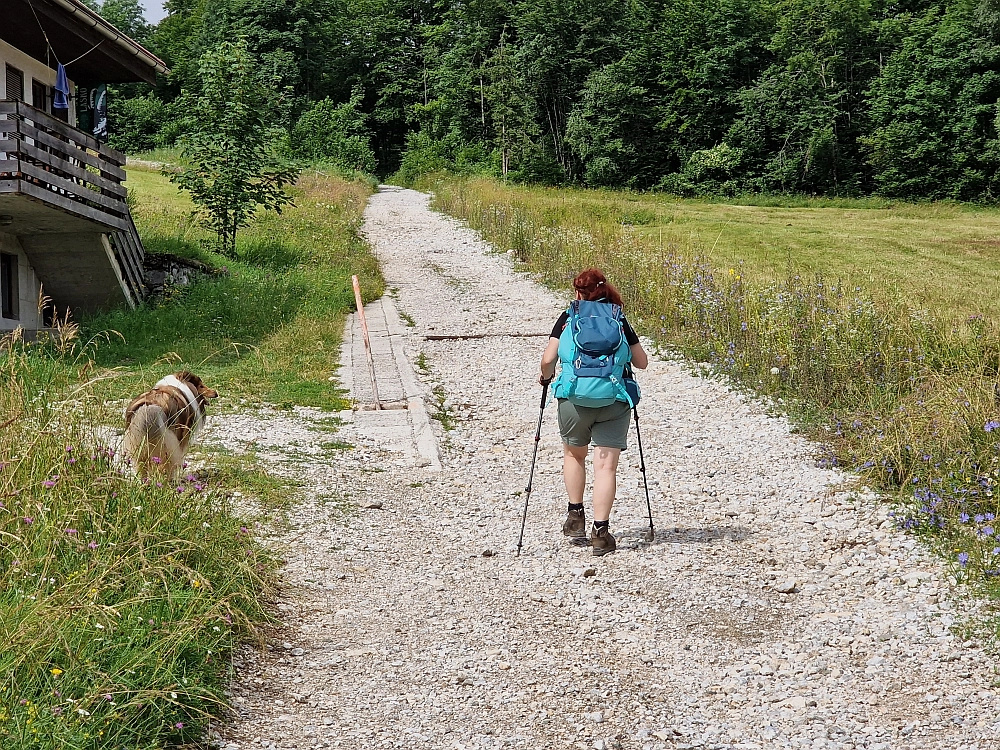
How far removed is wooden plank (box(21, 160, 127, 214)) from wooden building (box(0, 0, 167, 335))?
0.02 metres

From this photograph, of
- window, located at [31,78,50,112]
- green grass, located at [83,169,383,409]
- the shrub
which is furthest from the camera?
the shrub

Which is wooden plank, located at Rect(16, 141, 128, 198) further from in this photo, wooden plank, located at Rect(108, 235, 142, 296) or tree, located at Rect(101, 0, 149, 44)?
tree, located at Rect(101, 0, 149, 44)

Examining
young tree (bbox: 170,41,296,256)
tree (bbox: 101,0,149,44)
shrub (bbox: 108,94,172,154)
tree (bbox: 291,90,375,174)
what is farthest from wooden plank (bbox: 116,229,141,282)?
tree (bbox: 101,0,149,44)

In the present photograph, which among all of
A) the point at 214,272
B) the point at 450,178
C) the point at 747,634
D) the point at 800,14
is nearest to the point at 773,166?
the point at 800,14

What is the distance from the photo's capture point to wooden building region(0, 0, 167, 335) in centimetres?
1293

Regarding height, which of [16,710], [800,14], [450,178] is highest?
[800,14]

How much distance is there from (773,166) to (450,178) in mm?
18212

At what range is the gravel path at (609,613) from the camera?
4324 mm

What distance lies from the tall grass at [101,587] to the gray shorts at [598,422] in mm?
2228

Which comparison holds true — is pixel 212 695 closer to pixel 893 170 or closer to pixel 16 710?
pixel 16 710

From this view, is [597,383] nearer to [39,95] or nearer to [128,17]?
[39,95]

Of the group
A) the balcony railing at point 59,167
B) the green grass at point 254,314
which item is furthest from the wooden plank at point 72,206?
the green grass at point 254,314

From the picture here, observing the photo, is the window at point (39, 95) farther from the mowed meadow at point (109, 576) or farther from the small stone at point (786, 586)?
the small stone at point (786, 586)

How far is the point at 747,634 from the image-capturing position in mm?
5332
